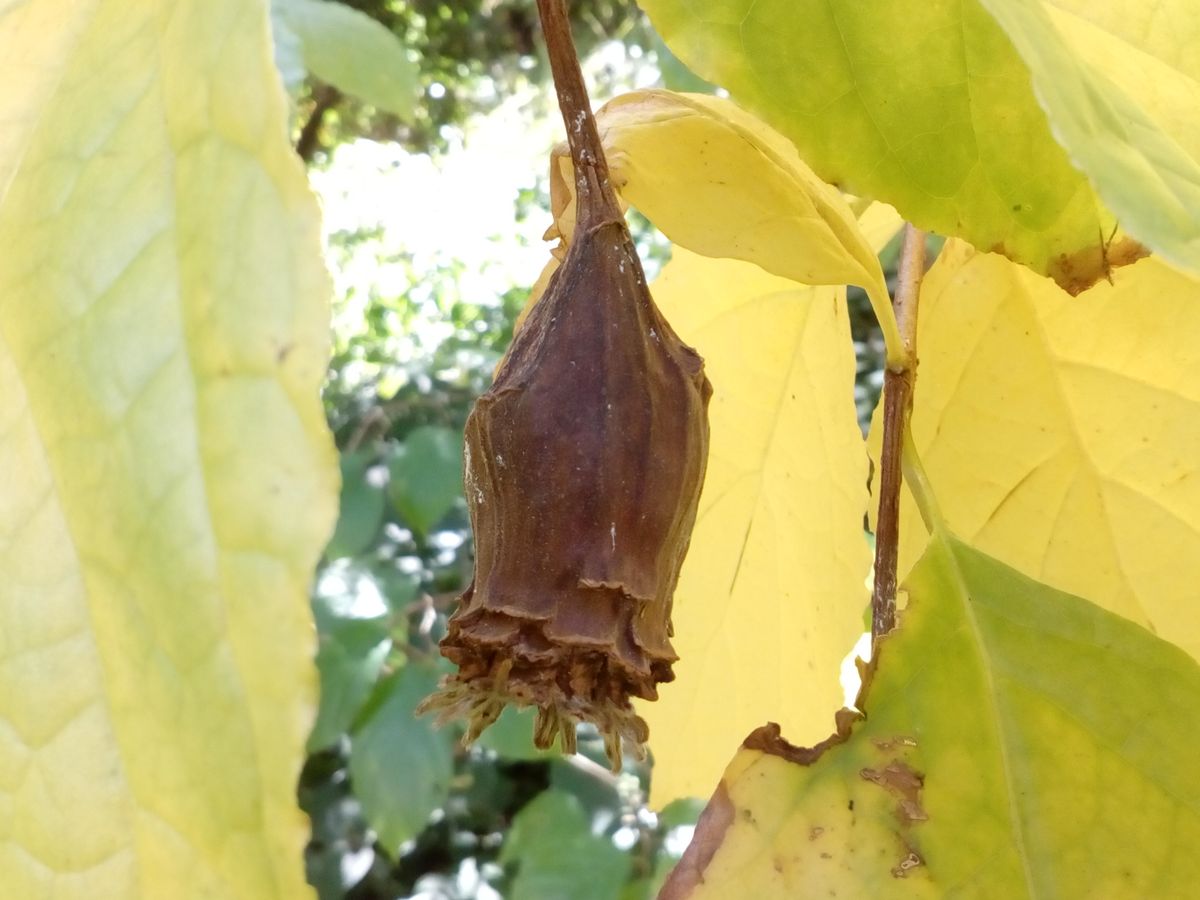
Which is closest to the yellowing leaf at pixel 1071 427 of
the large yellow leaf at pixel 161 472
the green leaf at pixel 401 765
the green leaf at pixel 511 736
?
the large yellow leaf at pixel 161 472

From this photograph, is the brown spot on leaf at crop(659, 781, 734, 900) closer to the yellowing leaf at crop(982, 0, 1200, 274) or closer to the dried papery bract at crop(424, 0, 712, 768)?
the dried papery bract at crop(424, 0, 712, 768)

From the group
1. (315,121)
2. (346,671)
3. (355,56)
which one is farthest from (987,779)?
(315,121)

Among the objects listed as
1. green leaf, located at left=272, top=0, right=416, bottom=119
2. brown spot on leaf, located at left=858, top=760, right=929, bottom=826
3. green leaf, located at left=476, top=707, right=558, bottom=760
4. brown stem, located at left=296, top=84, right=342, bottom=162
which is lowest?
green leaf, located at left=476, top=707, right=558, bottom=760

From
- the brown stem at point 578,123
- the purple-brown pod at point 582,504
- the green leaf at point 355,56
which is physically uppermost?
the green leaf at point 355,56

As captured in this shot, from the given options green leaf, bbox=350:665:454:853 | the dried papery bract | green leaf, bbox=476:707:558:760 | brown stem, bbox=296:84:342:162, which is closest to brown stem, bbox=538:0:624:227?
the dried papery bract

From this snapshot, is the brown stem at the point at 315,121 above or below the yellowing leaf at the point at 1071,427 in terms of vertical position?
above

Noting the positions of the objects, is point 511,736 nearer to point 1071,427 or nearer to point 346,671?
point 346,671

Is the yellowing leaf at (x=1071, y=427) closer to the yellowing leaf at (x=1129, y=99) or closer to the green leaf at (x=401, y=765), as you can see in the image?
the yellowing leaf at (x=1129, y=99)
